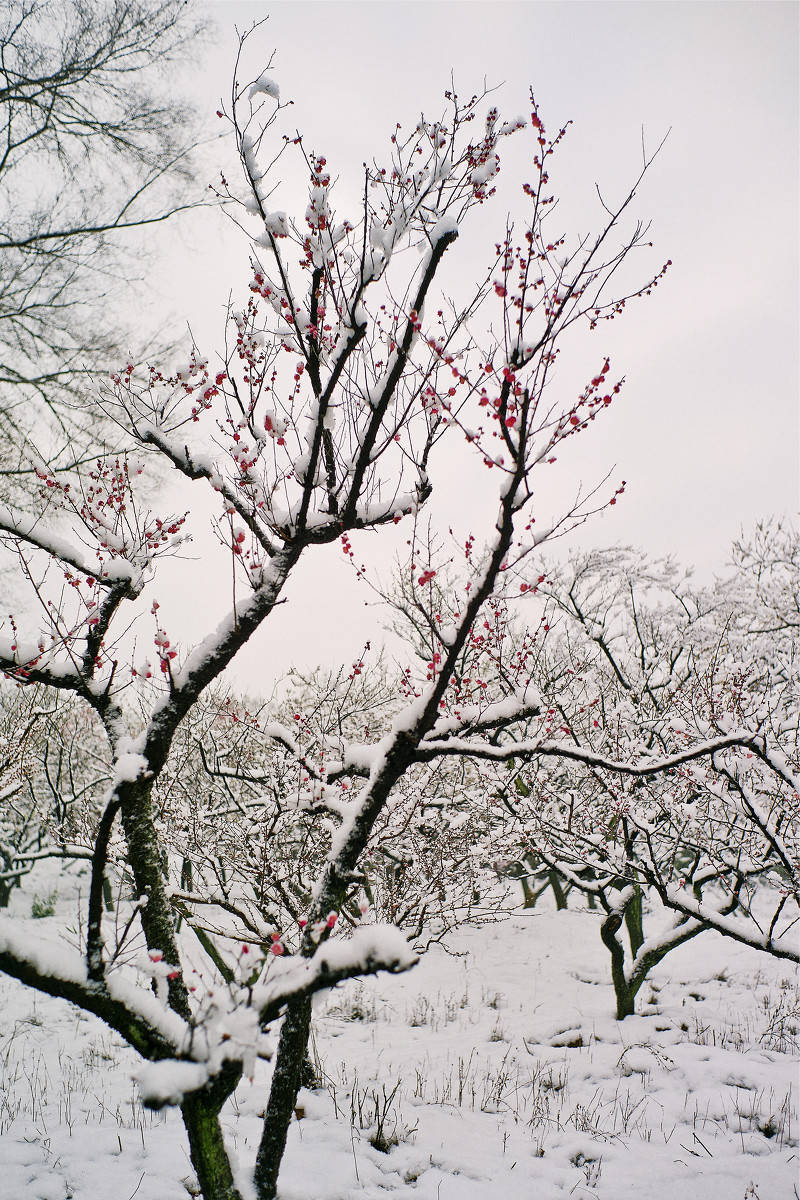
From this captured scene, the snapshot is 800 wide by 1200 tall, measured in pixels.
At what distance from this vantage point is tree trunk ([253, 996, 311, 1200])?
3.38m

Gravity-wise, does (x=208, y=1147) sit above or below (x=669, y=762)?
below

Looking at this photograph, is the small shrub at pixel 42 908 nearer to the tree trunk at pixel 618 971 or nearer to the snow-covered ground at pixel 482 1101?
the snow-covered ground at pixel 482 1101

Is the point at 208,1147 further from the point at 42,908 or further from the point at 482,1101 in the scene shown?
the point at 42,908

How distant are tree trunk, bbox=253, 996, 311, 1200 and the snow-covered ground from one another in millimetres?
774

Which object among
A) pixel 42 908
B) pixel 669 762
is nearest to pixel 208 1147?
pixel 669 762

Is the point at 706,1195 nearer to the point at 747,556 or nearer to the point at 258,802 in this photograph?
the point at 258,802

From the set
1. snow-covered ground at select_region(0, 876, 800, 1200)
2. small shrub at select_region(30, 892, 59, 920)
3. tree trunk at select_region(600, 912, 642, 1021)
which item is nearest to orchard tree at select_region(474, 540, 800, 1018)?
tree trunk at select_region(600, 912, 642, 1021)

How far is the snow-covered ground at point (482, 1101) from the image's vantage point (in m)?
4.37

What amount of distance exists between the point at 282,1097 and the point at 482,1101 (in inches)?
133

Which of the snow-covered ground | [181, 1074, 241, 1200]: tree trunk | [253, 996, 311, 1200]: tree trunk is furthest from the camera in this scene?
the snow-covered ground

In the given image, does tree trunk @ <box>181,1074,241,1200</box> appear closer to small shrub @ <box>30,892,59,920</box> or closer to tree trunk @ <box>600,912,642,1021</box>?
tree trunk @ <box>600,912,642,1021</box>

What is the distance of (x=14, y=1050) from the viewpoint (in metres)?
7.52

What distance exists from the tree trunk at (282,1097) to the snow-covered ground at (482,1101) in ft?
2.54

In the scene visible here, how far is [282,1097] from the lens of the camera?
11.5 ft
